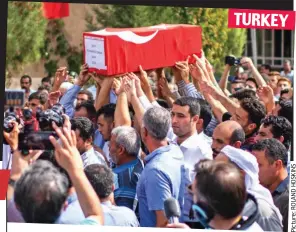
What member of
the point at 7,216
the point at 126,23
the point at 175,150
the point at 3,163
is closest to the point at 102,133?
the point at 3,163

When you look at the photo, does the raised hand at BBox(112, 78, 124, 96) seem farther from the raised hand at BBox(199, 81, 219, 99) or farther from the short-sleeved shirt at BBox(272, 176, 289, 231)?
the short-sleeved shirt at BBox(272, 176, 289, 231)

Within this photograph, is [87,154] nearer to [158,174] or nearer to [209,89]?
[158,174]

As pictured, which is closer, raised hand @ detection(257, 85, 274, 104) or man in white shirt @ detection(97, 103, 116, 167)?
man in white shirt @ detection(97, 103, 116, 167)

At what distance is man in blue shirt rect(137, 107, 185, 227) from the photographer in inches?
251

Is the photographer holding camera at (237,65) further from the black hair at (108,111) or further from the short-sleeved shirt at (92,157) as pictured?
the short-sleeved shirt at (92,157)

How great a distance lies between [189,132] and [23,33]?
501 inches

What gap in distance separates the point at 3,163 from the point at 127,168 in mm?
1212

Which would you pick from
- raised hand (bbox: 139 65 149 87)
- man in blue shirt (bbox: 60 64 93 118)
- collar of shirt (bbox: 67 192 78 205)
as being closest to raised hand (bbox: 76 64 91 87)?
man in blue shirt (bbox: 60 64 93 118)

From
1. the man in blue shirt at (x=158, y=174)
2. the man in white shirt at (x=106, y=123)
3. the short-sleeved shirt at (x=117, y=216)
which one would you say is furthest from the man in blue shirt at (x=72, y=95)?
the short-sleeved shirt at (x=117, y=216)

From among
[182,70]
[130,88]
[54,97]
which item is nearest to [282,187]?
[130,88]

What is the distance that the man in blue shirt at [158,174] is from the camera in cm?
638

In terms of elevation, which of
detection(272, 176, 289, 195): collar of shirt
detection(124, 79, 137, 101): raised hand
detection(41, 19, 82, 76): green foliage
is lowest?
detection(41, 19, 82, 76): green foliage

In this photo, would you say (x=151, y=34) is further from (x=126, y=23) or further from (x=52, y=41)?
(x=52, y=41)

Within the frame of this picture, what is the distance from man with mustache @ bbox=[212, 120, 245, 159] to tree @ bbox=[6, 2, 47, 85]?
11.1 metres
